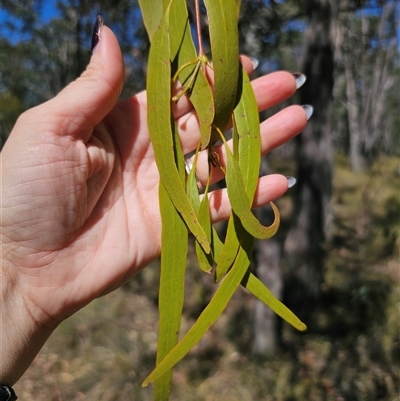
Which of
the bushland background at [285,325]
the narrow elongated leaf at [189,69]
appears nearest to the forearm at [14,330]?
the narrow elongated leaf at [189,69]

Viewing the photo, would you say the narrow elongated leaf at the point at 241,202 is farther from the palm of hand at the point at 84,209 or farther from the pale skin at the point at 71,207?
the palm of hand at the point at 84,209

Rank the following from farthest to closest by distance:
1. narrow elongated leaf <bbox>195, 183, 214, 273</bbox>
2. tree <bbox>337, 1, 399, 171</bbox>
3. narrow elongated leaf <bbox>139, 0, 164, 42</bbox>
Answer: tree <bbox>337, 1, 399, 171</bbox> < narrow elongated leaf <bbox>139, 0, 164, 42</bbox> < narrow elongated leaf <bbox>195, 183, 214, 273</bbox>

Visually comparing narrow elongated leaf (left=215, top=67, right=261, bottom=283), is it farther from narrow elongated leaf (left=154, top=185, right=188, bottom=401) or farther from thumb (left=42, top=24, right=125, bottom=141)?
thumb (left=42, top=24, right=125, bottom=141)

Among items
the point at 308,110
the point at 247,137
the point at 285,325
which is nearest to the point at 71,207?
the point at 247,137

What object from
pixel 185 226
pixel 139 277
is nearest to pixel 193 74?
pixel 185 226

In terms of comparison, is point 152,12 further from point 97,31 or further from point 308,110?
point 308,110

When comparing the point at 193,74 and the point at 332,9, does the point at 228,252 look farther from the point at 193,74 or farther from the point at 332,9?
the point at 332,9

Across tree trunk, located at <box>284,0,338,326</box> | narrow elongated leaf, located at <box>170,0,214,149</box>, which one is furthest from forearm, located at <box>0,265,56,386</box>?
tree trunk, located at <box>284,0,338,326</box>
